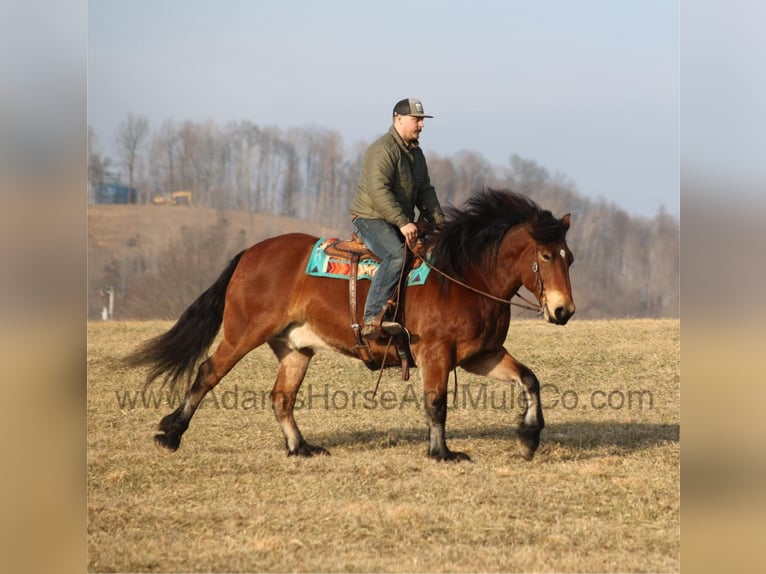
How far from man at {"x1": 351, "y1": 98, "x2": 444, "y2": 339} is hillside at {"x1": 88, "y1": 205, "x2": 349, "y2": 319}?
19887 mm

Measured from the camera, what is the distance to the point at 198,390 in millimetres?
7809

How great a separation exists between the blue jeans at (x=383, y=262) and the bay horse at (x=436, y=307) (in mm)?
202

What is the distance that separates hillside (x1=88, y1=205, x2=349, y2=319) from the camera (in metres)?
28.0

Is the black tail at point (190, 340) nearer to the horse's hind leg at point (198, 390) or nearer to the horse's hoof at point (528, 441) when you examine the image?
the horse's hind leg at point (198, 390)

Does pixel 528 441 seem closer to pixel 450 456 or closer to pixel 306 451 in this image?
pixel 450 456

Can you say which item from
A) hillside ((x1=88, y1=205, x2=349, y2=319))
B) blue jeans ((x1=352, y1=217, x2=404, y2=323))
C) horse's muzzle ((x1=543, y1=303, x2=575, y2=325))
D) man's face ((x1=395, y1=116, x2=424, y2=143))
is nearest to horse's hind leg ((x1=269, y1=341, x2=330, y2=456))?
blue jeans ((x1=352, y1=217, x2=404, y2=323))

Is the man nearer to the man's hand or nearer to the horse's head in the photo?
the man's hand

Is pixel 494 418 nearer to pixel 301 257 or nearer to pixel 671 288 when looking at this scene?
pixel 301 257

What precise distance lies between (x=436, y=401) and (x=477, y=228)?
1438mm

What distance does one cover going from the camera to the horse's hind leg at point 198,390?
307 inches

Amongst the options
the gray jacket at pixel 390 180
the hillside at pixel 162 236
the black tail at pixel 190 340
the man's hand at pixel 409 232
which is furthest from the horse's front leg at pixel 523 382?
the hillside at pixel 162 236

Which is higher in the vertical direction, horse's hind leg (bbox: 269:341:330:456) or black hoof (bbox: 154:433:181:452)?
horse's hind leg (bbox: 269:341:330:456)

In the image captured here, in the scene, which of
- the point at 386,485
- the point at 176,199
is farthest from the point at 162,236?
the point at 386,485
